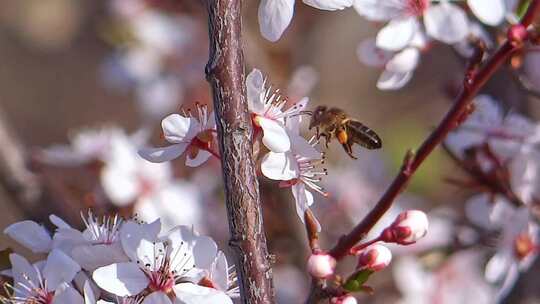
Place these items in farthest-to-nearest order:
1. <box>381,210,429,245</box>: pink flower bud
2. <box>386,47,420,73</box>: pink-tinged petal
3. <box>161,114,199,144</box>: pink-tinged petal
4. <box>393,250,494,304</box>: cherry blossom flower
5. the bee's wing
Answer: <box>393,250,494,304</box>: cherry blossom flower → <box>386,47,420,73</box>: pink-tinged petal → the bee's wing → <box>381,210,429,245</box>: pink flower bud → <box>161,114,199,144</box>: pink-tinged petal

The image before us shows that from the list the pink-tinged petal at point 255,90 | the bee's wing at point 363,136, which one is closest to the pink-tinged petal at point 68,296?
the pink-tinged petal at point 255,90

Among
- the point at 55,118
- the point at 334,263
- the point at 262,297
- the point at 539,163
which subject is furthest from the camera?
the point at 55,118

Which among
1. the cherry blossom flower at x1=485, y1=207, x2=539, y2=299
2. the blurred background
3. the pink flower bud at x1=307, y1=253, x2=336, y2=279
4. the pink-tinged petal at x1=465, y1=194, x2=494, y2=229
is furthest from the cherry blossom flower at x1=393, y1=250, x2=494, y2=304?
the pink flower bud at x1=307, y1=253, x2=336, y2=279

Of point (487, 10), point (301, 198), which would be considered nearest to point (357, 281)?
point (301, 198)

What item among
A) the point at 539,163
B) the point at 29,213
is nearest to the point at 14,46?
the point at 29,213

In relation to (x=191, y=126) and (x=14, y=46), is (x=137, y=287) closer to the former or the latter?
(x=191, y=126)

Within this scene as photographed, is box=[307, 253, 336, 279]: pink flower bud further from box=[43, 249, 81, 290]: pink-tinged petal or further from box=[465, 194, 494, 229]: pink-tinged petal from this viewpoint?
box=[465, 194, 494, 229]: pink-tinged petal
